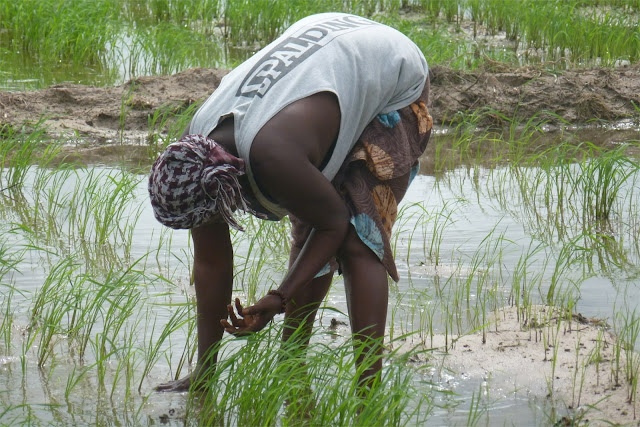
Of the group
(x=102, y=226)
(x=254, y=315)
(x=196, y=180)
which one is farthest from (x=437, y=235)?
(x=196, y=180)

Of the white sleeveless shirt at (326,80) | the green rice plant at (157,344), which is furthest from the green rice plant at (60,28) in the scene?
the white sleeveless shirt at (326,80)

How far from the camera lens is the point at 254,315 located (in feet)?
8.25

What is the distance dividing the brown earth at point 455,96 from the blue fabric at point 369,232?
3.85 m

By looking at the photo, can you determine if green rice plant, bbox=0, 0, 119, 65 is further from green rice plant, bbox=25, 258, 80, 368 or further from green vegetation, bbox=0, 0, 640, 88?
green rice plant, bbox=25, 258, 80, 368

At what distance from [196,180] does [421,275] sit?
6.18 feet

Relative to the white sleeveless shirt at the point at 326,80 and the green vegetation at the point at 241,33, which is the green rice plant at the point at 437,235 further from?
the green vegetation at the point at 241,33

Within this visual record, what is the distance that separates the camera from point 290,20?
9.87 m

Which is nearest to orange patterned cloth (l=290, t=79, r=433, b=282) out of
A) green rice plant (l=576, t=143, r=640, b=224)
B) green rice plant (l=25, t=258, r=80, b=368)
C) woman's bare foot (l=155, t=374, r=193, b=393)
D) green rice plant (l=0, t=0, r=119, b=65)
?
woman's bare foot (l=155, t=374, r=193, b=393)

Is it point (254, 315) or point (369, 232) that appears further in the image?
point (369, 232)

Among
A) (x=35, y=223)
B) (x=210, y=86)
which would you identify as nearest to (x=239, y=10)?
(x=210, y=86)

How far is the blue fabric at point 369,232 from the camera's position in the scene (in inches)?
102

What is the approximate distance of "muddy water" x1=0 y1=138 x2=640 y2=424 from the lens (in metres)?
2.92

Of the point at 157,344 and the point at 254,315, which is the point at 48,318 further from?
the point at 254,315

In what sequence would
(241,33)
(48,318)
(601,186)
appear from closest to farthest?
(48,318) → (601,186) → (241,33)
